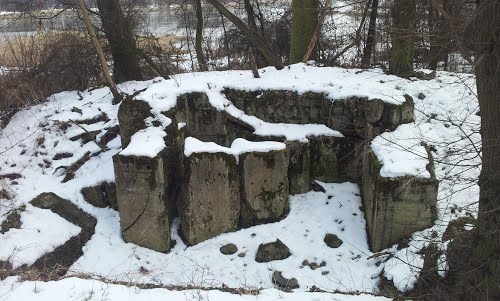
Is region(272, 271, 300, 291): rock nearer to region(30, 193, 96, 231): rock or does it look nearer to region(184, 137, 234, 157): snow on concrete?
region(184, 137, 234, 157): snow on concrete

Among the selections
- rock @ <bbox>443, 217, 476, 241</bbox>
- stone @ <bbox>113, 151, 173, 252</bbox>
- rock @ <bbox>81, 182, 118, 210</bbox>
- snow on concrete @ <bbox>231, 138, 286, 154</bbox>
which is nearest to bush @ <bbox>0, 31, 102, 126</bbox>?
rock @ <bbox>81, 182, 118, 210</bbox>

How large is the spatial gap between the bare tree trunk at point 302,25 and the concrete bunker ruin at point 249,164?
2522 millimetres

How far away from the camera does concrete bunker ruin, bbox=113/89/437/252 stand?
5.38m

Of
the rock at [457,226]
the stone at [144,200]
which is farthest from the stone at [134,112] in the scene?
the rock at [457,226]

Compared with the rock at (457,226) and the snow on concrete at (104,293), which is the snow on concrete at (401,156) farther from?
the snow on concrete at (104,293)

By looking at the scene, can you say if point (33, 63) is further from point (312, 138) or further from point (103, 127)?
point (312, 138)

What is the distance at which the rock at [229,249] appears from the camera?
19.0 feet

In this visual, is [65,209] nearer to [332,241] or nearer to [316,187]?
[316,187]

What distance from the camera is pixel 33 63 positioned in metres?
9.58

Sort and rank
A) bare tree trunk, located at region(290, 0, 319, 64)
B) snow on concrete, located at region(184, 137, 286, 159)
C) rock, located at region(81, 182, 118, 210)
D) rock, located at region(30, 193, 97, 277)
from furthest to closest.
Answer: bare tree trunk, located at region(290, 0, 319, 64) < rock, located at region(81, 182, 118, 210) < snow on concrete, located at region(184, 137, 286, 159) < rock, located at region(30, 193, 97, 277)

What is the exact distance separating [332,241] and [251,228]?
3.81 ft

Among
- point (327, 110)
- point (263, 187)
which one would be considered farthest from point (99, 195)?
point (327, 110)

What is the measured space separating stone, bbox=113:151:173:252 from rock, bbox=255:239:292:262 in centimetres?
129

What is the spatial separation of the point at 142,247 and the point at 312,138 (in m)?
2.93
